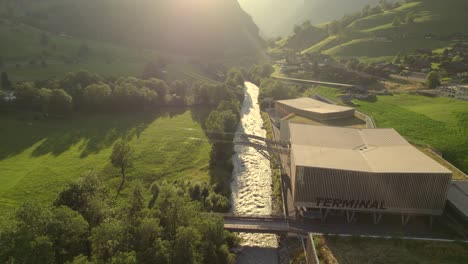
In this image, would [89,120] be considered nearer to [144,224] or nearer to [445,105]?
[144,224]

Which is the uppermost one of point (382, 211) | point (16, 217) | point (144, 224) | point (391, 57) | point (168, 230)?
point (391, 57)

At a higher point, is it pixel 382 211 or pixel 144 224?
pixel 144 224

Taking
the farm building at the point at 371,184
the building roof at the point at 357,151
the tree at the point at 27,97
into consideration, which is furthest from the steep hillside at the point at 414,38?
the tree at the point at 27,97

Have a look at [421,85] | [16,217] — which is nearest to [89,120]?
[16,217]

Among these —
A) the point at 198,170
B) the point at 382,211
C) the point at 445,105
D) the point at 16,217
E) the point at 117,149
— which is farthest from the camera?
the point at 445,105

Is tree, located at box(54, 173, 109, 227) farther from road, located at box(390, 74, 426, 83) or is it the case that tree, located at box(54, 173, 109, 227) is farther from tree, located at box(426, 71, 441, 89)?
road, located at box(390, 74, 426, 83)

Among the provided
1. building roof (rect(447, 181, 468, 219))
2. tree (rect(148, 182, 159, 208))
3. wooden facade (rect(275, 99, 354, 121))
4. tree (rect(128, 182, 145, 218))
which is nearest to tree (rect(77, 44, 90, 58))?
wooden facade (rect(275, 99, 354, 121))

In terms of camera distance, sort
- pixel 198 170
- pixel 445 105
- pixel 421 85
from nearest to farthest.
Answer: pixel 198 170 → pixel 445 105 → pixel 421 85

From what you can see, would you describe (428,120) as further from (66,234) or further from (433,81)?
(66,234)
